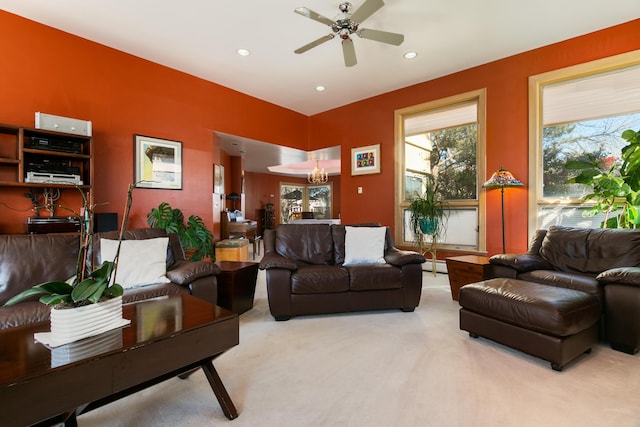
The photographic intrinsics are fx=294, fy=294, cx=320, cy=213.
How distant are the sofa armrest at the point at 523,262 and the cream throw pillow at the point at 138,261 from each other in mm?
3066

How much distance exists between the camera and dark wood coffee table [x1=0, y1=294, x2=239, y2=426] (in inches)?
37.5

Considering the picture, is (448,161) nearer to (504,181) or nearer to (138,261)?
(504,181)

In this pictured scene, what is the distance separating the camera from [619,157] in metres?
3.33

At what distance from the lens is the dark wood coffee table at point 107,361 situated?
95cm

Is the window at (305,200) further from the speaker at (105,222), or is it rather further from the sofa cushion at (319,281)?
the sofa cushion at (319,281)

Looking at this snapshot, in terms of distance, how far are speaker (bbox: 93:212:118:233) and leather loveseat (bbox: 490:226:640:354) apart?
14.2ft

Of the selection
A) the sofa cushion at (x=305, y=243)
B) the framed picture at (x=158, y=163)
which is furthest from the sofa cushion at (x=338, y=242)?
the framed picture at (x=158, y=163)

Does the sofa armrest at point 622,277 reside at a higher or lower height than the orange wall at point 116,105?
lower

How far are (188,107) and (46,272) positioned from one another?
3091 mm

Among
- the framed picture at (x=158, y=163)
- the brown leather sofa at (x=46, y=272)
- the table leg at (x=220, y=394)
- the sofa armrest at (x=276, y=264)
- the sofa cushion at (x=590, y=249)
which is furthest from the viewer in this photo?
the framed picture at (x=158, y=163)

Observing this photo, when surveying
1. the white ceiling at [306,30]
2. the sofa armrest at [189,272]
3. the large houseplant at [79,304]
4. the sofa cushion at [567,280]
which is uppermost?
the white ceiling at [306,30]

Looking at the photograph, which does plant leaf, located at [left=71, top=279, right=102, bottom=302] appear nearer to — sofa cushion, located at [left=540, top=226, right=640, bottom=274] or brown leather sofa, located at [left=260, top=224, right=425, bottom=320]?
brown leather sofa, located at [left=260, top=224, right=425, bottom=320]

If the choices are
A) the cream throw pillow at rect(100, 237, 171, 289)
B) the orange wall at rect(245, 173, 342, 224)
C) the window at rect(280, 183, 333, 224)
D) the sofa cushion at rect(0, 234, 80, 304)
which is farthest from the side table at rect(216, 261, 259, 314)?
the window at rect(280, 183, 333, 224)

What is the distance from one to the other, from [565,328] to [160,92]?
16.7 ft
